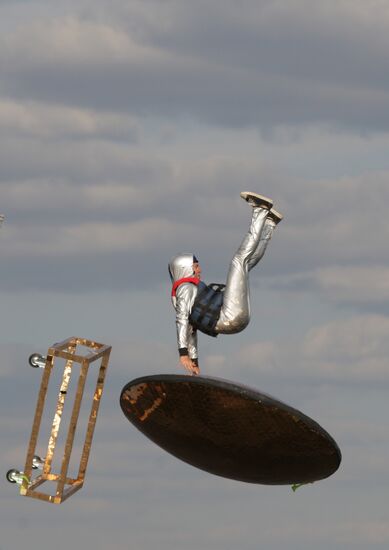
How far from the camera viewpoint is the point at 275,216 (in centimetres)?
5022

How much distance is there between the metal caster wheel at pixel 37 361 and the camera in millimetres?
51844

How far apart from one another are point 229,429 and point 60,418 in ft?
15.1

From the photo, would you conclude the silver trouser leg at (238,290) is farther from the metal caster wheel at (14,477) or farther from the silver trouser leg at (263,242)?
the metal caster wheel at (14,477)

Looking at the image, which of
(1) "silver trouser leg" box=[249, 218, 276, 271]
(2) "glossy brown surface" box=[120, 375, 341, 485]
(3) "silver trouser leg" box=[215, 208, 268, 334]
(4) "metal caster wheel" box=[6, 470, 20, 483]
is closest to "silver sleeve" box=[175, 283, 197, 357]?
(3) "silver trouser leg" box=[215, 208, 268, 334]

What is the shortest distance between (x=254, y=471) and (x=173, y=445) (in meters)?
1.91

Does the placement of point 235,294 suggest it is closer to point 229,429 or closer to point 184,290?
point 184,290

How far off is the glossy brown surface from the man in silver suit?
135cm

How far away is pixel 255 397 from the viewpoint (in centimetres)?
4847

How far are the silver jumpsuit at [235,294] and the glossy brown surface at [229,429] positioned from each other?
1591mm

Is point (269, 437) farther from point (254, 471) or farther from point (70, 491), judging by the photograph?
point (70, 491)

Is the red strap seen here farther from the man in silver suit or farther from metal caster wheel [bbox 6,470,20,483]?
metal caster wheel [bbox 6,470,20,483]

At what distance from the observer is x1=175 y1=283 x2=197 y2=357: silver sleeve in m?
50.4

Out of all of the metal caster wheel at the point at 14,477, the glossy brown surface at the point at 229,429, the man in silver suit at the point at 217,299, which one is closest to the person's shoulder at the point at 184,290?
the man in silver suit at the point at 217,299

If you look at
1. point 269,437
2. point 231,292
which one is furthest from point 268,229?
point 269,437
